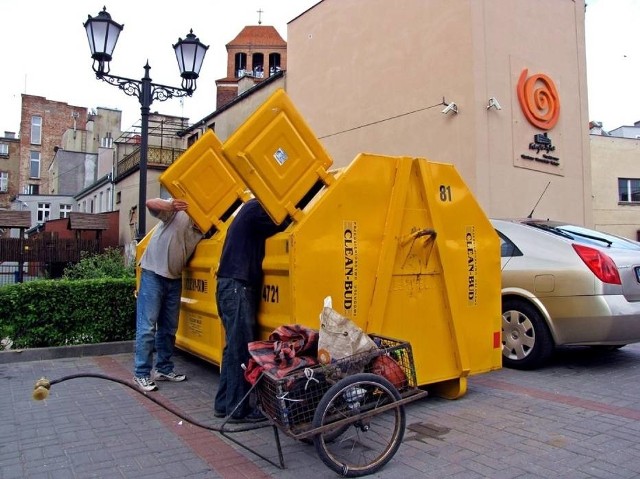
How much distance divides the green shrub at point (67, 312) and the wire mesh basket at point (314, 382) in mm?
4344

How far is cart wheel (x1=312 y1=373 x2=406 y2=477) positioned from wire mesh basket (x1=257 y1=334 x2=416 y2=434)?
0.37 feet

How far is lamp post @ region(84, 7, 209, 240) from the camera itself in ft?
27.9

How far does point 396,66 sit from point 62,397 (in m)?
12.7

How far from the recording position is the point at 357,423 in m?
3.35

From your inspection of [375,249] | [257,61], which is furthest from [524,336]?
[257,61]

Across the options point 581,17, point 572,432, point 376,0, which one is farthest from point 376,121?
point 572,432

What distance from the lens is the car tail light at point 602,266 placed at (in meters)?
5.21

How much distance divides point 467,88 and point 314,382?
11.1m

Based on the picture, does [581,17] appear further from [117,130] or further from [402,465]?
[117,130]

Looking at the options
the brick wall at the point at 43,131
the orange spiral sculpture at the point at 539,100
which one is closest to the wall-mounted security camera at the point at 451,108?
the orange spiral sculpture at the point at 539,100

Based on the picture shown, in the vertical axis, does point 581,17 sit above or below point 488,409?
above

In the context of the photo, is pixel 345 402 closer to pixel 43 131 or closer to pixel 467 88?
pixel 467 88

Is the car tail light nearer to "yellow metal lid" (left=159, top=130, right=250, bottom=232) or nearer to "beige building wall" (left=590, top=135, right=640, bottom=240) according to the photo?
"yellow metal lid" (left=159, top=130, right=250, bottom=232)

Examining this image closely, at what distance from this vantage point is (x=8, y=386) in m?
5.21
